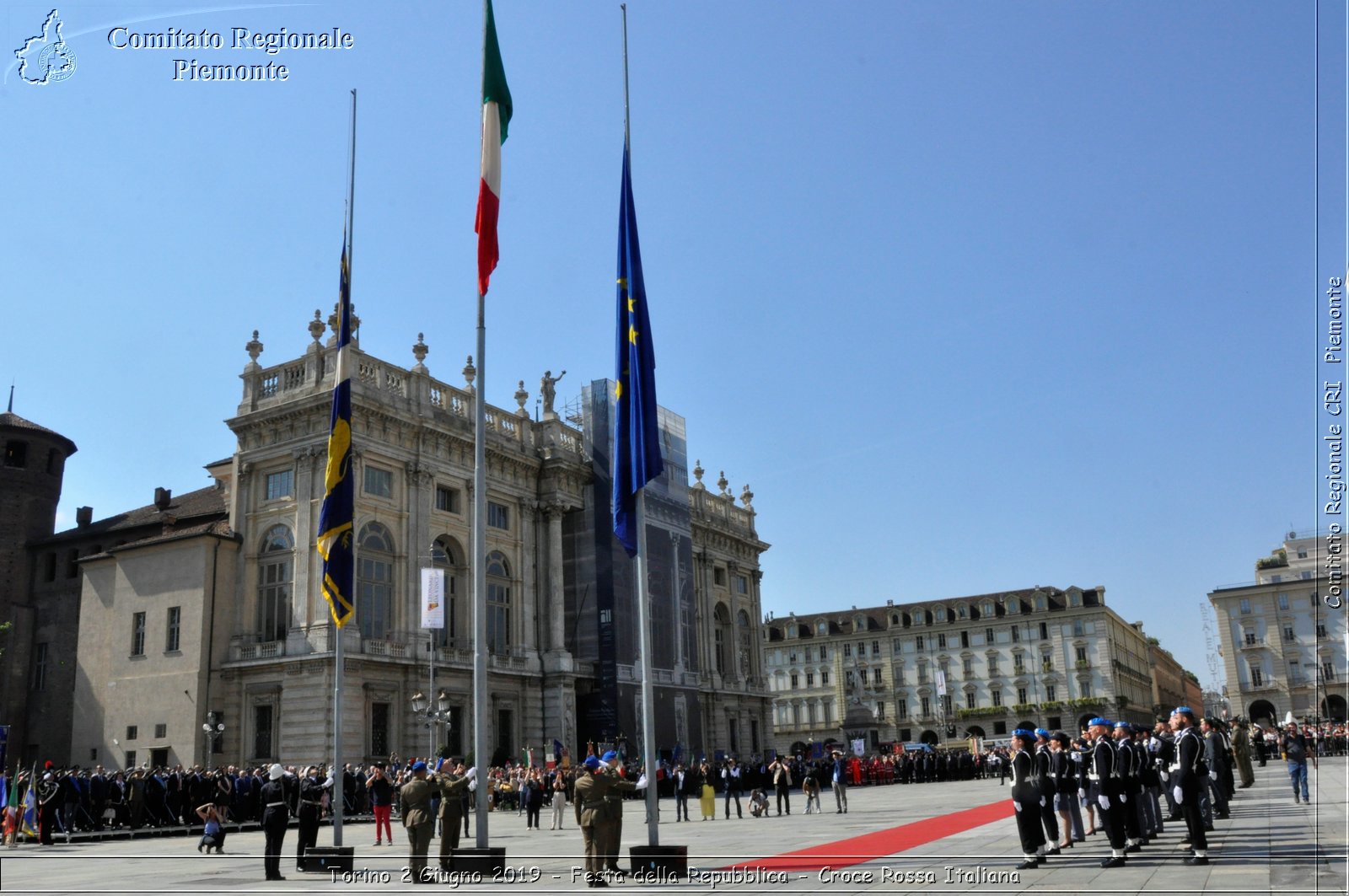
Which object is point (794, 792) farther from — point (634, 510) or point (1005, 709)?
point (1005, 709)

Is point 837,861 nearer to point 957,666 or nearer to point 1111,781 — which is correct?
point 1111,781

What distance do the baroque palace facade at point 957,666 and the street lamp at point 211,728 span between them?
65284 mm

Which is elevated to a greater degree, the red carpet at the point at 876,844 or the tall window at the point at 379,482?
the tall window at the point at 379,482

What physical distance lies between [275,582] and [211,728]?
18.3 feet

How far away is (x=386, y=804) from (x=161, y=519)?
2516cm

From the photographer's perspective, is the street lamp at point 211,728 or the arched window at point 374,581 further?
the arched window at point 374,581

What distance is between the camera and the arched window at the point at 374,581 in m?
38.7

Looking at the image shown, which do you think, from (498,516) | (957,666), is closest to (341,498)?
(498,516)

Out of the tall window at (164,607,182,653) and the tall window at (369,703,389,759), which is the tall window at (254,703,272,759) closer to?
the tall window at (369,703,389,759)

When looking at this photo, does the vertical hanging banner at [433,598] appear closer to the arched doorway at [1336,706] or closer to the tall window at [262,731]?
the tall window at [262,731]

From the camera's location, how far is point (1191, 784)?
1329cm

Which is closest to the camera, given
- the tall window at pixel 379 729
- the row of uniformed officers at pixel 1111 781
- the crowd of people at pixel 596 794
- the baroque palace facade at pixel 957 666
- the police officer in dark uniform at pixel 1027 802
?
the row of uniformed officers at pixel 1111 781

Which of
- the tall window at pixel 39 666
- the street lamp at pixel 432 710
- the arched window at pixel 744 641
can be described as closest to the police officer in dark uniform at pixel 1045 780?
the street lamp at pixel 432 710

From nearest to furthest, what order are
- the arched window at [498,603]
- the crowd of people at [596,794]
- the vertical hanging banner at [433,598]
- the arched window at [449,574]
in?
1. the crowd of people at [596,794]
2. the vertical hanging banner at [433,598]
3. the arched window at [449,574]
4. the arched window at [498,603]
